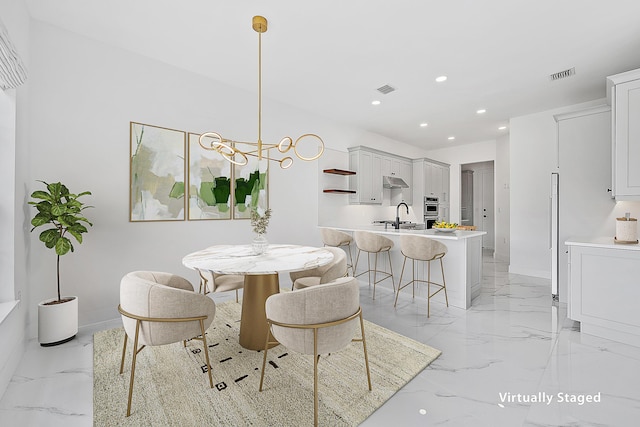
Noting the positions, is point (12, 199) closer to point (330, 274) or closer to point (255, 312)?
point (255, 312)

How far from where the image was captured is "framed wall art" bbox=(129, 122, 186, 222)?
2.89 meters

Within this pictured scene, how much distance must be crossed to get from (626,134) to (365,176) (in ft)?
10.9

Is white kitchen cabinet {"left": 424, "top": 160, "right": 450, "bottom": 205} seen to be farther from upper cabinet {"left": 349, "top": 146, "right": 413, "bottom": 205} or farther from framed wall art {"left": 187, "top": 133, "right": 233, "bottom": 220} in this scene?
framed wall art {"left": 187, "top": 133, "right": 233, "bottom": 220}

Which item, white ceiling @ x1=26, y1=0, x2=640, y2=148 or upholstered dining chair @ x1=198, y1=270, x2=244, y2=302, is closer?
white ceiling @ x1=26, y1=0, x2=640, y2=148

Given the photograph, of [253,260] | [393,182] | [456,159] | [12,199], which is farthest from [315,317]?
[456,159]

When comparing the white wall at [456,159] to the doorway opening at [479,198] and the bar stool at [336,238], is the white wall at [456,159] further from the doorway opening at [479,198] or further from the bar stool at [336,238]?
the bar stool at [336,238]

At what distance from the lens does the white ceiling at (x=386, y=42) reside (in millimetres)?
2236

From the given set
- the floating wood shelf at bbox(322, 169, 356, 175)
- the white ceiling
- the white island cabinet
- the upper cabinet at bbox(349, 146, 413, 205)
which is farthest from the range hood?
the white island cabinet

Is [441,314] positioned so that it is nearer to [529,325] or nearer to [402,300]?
[402,300]

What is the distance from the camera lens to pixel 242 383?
1810 mm

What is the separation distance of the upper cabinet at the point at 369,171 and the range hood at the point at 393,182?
0.26ft

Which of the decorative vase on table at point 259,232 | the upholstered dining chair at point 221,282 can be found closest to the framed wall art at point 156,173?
the upholstered dining chair at point 221,282

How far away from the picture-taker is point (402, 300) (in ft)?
11.4

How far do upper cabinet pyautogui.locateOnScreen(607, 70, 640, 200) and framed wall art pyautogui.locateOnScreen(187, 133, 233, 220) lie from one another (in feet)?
13.4
